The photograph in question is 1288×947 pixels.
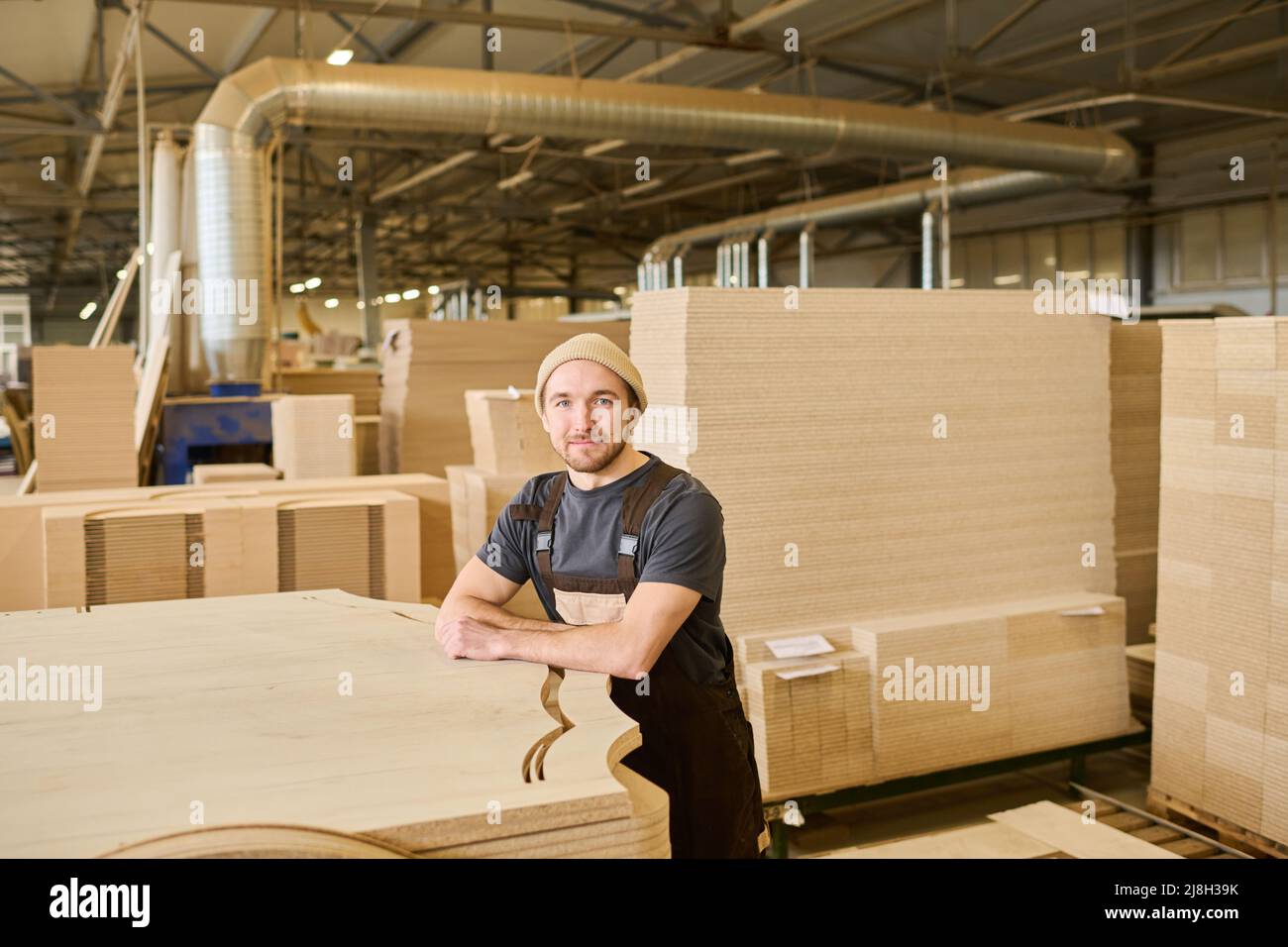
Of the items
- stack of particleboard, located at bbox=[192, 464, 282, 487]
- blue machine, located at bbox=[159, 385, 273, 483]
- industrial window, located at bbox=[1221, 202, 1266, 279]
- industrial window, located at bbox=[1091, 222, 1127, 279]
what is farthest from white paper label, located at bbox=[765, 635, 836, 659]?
industrial window, located at bbox=[1091, 222, 1127, 279]

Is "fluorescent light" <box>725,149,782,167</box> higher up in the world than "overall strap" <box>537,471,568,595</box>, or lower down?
higher up

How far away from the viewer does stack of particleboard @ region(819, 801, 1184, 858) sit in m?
3.39

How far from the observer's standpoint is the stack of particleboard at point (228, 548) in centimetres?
410

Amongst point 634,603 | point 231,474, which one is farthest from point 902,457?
point 231,474

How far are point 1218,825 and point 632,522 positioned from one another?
10.1ft

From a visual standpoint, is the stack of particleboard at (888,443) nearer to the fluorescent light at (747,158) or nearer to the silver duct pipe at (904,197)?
the silver duct pipe at (904,197)

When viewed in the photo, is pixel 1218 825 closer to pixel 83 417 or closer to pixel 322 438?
pixel 322 438

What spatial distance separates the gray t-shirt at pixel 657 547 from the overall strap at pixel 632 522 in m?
0.01

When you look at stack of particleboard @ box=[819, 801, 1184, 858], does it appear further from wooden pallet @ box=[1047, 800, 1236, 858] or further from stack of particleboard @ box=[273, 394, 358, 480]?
stack of particleboard @ box=[273, 394, 358, 480]

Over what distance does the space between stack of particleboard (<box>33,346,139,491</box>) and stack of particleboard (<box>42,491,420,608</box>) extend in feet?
5.19

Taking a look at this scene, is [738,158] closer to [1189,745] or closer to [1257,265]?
[1257,265]

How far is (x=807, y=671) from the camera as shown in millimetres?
4422

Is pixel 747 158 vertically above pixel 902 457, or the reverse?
pixel 747 158

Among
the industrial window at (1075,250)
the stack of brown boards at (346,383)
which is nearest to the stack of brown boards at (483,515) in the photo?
the stack of brown boards at (346,383)
